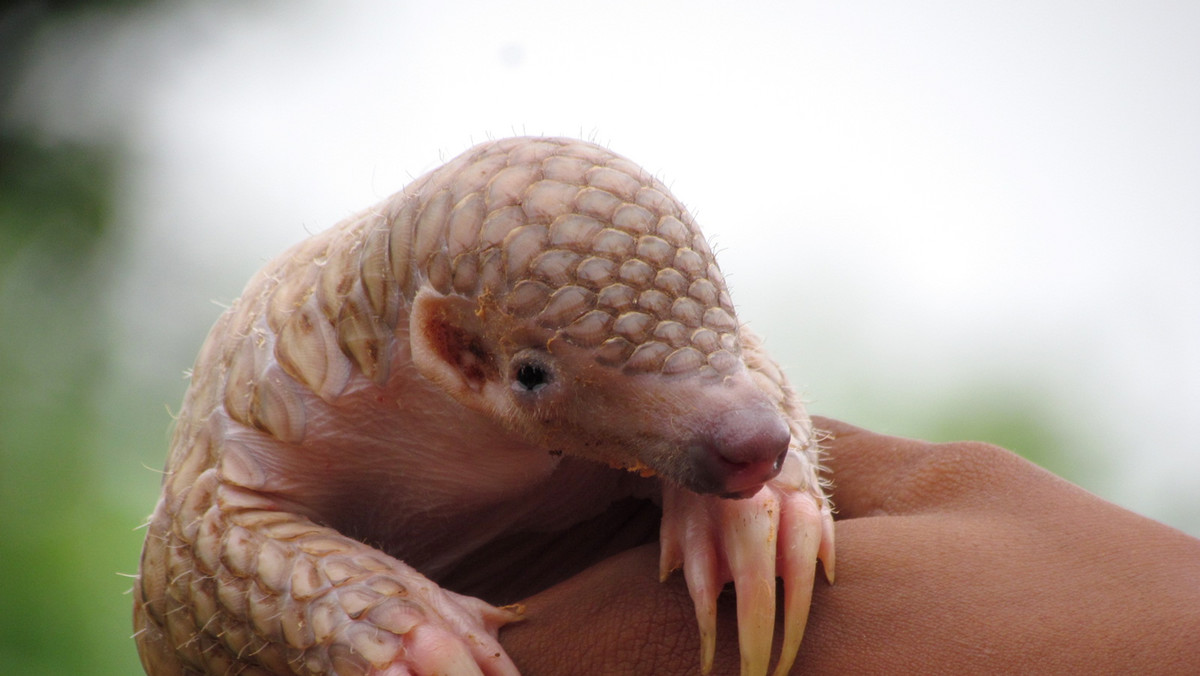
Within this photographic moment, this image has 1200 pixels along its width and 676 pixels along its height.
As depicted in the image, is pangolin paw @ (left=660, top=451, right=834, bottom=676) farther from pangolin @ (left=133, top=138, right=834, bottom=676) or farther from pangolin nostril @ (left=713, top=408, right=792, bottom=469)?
pangolin nostril @ (left=713, top=408, right=792, bottom=469)

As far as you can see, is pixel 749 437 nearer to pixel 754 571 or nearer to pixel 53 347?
pixel 754 571

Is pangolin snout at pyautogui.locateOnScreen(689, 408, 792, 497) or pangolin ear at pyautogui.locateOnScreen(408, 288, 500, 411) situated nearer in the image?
pangolin snout at pyautogui.locateOnScreen(689, 408, 792, 497)

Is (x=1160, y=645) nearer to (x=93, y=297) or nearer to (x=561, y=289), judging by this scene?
(x=561, y=289)

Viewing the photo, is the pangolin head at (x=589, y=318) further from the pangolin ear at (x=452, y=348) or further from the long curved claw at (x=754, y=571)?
the long curved claw at (x=754, y=571)

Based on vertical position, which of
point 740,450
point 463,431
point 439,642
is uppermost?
point 740,450

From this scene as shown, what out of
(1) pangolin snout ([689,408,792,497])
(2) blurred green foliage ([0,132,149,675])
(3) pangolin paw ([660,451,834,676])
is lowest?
(2) blurred green foliage ([0,132,149,675])

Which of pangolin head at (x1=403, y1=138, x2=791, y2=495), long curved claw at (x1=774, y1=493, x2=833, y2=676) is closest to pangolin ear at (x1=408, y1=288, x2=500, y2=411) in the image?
pangolin head at (x1=403, y1=138, x2=791, y2=495)

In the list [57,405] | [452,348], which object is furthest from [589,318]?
[57,405]
